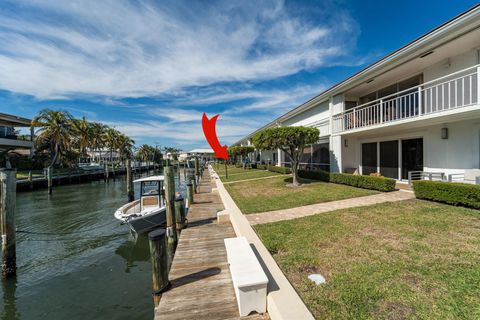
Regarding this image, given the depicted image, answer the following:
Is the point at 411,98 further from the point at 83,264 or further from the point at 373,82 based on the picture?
the point at 83,264

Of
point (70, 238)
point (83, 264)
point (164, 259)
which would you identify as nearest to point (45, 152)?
point (70, 238)

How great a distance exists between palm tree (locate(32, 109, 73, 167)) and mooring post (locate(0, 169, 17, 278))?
2979 centimetres

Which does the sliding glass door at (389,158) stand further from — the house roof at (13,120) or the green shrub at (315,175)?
the house roof at (13,120)

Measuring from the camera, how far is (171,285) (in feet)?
13.9

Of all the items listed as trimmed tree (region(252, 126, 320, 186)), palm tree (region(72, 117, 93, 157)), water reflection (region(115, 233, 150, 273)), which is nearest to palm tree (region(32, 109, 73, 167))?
palm tree (region(72, 117, 93, 157))

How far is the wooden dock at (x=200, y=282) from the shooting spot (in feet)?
11.3

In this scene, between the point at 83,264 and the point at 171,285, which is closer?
the point at 171,285

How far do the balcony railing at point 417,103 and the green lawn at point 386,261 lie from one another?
4636 millimetres

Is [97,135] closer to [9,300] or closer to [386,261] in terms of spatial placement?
[9,300]

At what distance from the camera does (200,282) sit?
4281 mm

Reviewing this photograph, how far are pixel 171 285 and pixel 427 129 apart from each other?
12520mm

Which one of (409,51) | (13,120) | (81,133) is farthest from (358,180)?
(13,120)

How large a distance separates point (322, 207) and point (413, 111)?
690 cm

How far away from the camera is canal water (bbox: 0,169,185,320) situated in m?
5.42
